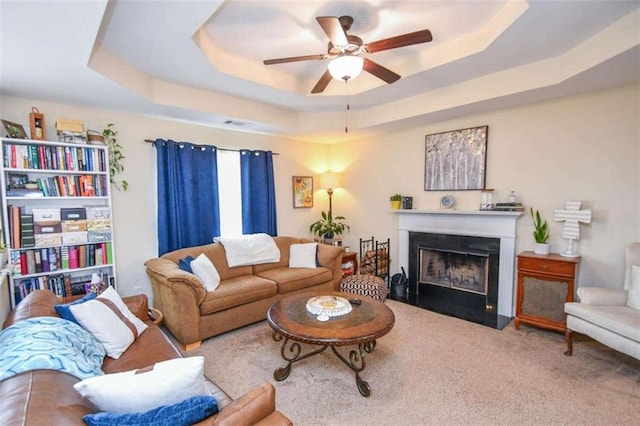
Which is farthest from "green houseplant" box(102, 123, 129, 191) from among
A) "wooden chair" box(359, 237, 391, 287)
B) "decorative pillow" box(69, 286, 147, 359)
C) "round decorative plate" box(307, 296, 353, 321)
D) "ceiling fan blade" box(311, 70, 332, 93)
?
"wooden chair" box(359, 237, 391, 287)

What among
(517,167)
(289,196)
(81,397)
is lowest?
(81,397)

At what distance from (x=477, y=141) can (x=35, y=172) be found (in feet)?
15.6

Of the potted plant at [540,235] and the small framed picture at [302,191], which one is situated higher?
the small framed picture at [302,191]

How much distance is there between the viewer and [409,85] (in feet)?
10.9

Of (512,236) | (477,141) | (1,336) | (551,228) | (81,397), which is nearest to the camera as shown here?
(81,397)

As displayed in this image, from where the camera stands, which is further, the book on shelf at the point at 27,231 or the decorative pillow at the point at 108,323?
the book on shelf at the point at 27,231

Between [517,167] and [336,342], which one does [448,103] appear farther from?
[336,342]

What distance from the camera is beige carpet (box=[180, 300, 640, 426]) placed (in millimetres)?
1955

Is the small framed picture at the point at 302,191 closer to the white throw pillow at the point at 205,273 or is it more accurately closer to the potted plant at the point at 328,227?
the potted plant at the point at 328,227

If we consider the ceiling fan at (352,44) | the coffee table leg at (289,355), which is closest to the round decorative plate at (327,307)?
the coffee table leg at (289,355)

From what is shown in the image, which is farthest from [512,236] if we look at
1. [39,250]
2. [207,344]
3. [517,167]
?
[39,250]

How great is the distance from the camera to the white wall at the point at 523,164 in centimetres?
286

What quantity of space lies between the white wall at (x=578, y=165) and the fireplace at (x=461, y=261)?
0.21 meters

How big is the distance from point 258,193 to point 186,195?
1048 millimetres
